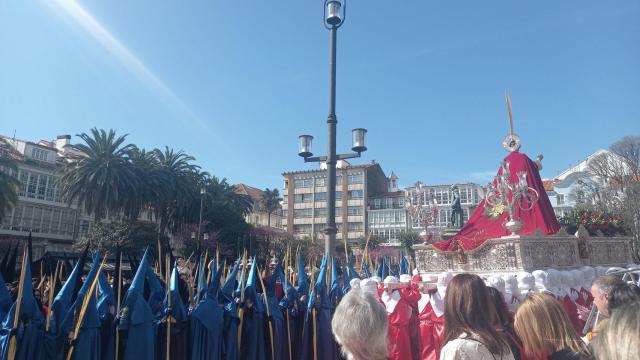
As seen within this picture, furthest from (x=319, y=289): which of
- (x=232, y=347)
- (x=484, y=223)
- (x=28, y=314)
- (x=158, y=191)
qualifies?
(x=158, y=191)

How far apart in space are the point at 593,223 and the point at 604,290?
1037 cm

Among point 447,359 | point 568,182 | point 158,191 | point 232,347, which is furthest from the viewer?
point 568,182

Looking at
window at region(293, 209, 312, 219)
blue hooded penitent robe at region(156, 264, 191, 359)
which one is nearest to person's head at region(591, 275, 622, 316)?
blue hooded penitent robe at region(156, 264, 191, 359)

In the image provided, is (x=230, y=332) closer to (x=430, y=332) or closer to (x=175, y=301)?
(x=175, y=301)

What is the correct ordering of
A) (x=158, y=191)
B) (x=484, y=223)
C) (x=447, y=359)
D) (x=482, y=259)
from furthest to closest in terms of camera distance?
(x=158, y=191) < (x=484, y=223) < (x=482, y=259) < (x=447, y=359)

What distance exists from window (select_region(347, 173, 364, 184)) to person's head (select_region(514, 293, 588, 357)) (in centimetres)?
6656

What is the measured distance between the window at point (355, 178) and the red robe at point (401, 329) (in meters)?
63.0

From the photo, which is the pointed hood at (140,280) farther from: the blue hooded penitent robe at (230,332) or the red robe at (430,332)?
the red robe at (430,332)

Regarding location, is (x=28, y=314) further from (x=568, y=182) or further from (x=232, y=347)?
(x=568, y=182)

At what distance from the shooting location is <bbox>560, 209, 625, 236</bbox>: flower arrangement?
12.3m

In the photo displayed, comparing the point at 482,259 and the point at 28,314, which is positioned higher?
the point at 482,259

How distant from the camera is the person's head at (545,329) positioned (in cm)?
280

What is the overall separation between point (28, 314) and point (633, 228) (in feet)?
111

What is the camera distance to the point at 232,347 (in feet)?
20.3
